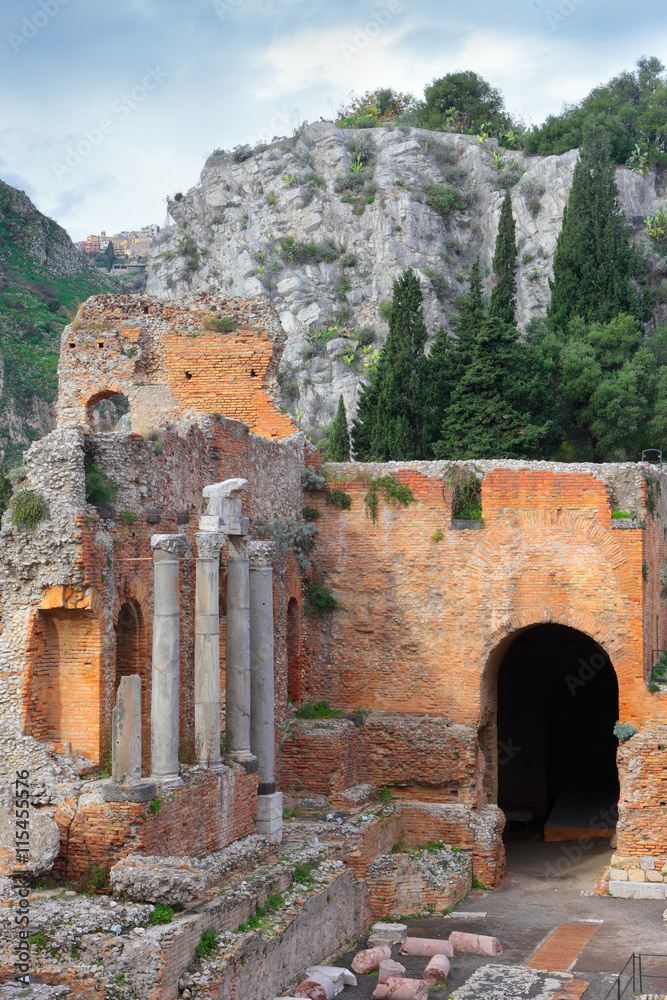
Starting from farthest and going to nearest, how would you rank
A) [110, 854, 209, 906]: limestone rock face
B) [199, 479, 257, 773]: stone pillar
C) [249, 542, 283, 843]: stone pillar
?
[249, 542, 283, 843]: stone pillar
[199, 479, 257, 773]: stone pillar
[110, 854, 209, 906]: limestone rock face

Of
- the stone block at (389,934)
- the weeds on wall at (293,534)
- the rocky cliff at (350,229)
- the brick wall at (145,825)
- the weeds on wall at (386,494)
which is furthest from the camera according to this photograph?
the rocky cliff at (350,229)

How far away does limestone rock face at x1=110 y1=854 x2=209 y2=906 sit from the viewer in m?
12.4

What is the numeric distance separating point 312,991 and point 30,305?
38552mm

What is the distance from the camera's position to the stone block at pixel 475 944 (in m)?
16.2

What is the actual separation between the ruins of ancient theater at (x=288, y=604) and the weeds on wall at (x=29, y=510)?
0.09 meters

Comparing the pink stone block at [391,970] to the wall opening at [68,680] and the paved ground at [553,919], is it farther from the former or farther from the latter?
the wall opening at [68,680]

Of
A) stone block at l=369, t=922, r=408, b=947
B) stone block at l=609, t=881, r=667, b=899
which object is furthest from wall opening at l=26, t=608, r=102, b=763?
stone block at l=609, t=881, r=667, b=899

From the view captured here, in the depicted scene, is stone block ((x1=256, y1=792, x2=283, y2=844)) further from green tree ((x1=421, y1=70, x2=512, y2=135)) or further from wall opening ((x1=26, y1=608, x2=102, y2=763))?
green tree ((x1=421, y1=70, x2=512, y2=135))

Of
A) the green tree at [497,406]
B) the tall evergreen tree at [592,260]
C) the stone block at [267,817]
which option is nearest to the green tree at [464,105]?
A: the tall evergreen tree at [592,260]

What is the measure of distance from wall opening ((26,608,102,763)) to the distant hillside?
23.4m

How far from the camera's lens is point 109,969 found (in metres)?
11.6

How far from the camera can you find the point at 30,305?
→ 1893 inches

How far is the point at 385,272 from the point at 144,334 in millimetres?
41340

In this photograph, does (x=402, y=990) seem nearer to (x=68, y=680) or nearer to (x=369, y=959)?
(x=369, y=959)
